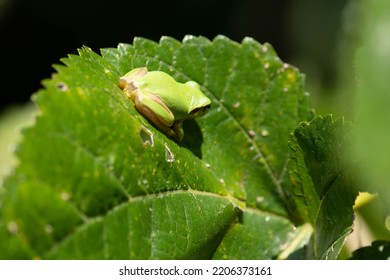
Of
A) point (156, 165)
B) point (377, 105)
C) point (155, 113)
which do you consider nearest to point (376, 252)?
point (156, 165)

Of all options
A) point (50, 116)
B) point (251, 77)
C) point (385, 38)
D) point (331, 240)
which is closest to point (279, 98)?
point (251, 77)

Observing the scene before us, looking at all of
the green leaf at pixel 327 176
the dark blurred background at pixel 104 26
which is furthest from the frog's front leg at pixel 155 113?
the dark blurred background at pixel 104 26

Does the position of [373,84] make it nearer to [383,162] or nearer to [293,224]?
[383,162]

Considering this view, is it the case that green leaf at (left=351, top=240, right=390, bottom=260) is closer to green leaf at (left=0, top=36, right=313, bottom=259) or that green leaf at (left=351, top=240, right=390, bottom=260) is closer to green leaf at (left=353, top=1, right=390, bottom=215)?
green leaf at (left=0, top=36, right=313, bottom=259)

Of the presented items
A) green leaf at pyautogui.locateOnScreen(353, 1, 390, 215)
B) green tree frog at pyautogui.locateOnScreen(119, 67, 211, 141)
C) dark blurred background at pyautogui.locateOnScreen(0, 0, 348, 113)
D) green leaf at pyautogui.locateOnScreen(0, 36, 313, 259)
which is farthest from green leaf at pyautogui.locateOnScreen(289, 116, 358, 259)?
dark blurred background at pyautogui.locateOnScreen(0, 0, 348, 113)

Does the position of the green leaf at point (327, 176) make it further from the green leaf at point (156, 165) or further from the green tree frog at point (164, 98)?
the green tree frog at point (164, 98)

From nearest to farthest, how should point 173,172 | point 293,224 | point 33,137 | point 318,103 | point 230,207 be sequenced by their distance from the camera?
point 33,137
point 173,172
point 230,207
point 293,224
point 318,103
